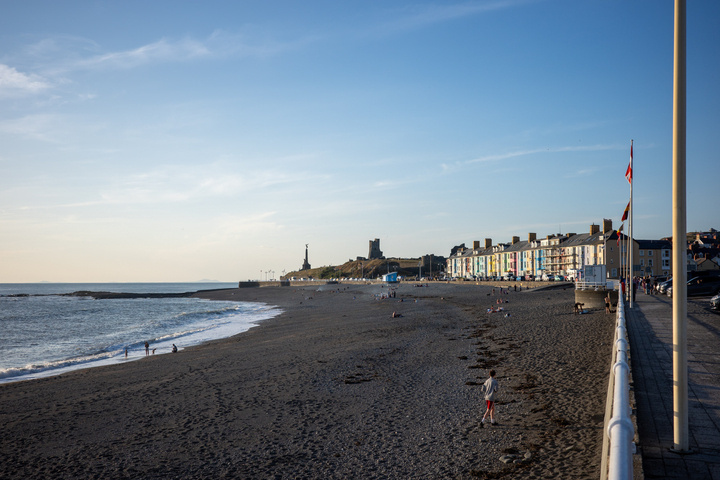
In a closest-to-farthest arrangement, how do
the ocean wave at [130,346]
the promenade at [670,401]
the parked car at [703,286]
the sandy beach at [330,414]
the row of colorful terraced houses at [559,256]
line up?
the promenade at [670,401] < the sandy beach at [330,414] < the ocean wave at [130,346] < the parked car at [703,286] < the row of colorful terraced houses at [559,256]

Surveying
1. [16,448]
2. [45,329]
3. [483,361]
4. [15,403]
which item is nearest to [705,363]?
[483,361]

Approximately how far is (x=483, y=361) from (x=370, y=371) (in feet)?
15.6

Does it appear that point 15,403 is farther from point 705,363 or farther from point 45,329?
point 45,329

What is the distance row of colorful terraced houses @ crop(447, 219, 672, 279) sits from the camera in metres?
97.0

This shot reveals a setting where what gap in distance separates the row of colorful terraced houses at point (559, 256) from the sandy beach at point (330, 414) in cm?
5633

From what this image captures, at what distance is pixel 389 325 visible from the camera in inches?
1485

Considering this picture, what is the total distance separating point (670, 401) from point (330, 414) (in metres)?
8.98

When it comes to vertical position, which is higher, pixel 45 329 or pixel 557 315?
pixel 557 315

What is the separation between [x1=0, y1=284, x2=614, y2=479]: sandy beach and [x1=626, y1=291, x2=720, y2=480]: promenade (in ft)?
4.30

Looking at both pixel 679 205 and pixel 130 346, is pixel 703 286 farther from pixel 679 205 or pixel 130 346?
pixel 130 346

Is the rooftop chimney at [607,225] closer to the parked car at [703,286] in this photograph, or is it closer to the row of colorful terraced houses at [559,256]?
the row of colorful terraced houses at [559,256]

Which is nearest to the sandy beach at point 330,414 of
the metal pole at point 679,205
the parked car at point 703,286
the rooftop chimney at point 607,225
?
the metal pole at point 679,205

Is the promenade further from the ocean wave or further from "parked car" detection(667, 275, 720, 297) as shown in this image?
the ocean wave

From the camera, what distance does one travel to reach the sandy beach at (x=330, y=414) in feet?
35.4
